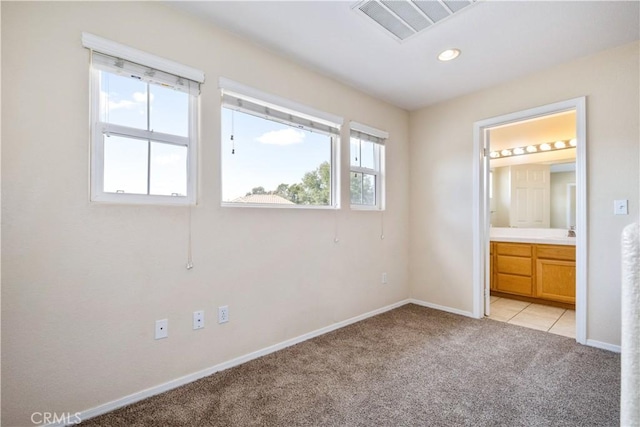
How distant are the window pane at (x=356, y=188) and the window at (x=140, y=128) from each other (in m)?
1.62

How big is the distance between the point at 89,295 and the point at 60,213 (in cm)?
46

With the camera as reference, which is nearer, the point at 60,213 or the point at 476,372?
the point at 60,213

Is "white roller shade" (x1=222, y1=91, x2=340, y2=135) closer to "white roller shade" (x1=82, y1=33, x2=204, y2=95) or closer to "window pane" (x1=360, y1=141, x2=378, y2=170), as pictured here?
"white roller shade" (x1=82, y1=33, x2=204, y2=95)

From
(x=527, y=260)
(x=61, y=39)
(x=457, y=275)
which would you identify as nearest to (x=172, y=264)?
(x=61, y=39)

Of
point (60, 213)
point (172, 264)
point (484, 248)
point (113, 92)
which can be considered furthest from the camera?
point (484, 248)

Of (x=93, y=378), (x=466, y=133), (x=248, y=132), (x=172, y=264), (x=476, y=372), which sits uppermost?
(x=466, y=133)

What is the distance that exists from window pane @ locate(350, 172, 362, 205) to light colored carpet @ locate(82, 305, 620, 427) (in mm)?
1331

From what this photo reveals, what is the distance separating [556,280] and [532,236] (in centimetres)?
75

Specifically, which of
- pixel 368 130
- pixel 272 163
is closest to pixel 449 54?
pixel 368 130

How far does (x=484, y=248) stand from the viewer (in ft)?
10.5

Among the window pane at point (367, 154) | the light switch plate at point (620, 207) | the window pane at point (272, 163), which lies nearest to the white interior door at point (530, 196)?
the light switch plate at point (620, 207)

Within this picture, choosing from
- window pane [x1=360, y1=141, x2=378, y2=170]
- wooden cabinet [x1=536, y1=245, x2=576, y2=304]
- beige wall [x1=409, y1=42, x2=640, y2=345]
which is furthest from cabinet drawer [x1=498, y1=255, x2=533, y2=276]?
window pane [x1=360, y1=141, x2=378, y2=170]

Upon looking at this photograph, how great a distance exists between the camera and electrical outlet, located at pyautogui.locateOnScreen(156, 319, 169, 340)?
1824 millimetres

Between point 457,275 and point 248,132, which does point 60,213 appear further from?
point 457,275
